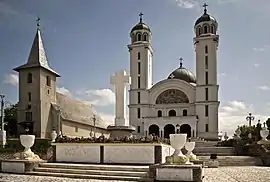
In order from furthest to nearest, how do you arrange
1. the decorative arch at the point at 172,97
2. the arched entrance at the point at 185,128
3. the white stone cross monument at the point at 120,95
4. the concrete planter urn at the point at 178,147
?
the decorative arch at the point at 172,97, the arched entrance at the point at 185,128, the white stone cross monument at the point at 120,95, the concrete planter urn at the point at 178,147

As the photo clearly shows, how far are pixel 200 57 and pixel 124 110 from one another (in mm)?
43133

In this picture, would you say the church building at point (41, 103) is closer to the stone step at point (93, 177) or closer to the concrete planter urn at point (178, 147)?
the stone step at point (93, 177)

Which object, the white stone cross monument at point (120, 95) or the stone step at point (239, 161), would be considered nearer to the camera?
the white stone cross monument at point (120, 95)

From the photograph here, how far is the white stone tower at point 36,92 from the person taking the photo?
44062 millimetres

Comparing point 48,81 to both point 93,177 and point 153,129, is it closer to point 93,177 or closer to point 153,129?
point 153,129

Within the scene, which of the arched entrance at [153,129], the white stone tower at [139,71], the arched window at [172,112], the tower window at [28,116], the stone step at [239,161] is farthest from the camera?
the white stone tower at [139,71]

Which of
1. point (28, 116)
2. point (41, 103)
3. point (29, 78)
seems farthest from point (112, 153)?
point (29, 78)

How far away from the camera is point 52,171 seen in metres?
14.0

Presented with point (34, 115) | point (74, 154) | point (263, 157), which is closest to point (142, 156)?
point (74, 154)

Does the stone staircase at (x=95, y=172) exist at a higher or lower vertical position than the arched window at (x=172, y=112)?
lower

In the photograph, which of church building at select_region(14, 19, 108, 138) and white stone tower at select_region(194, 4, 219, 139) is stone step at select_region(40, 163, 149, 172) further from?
white stone tower at select_region(194, 4, 219, 139)

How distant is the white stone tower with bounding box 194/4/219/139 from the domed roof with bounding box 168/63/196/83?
5974 millimetres

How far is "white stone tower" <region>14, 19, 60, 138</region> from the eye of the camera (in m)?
44.1

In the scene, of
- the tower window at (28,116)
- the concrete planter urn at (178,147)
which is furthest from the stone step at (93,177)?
the tower window at (28,116)
